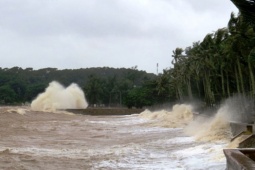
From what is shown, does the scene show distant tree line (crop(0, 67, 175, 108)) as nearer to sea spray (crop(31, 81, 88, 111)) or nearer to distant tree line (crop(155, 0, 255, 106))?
sea spray (crop(31, 81, 88, 111))

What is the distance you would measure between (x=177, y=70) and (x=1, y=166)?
53086 mm

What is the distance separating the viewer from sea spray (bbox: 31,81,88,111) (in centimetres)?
8625

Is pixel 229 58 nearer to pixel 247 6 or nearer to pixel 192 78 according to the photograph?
pixel 247 6

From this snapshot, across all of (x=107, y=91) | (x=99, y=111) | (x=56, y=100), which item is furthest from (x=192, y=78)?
(x=107, y=91)

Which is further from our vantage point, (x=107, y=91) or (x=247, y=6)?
(x=107, y=91)

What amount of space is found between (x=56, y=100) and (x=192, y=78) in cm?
3670

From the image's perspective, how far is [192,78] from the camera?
61.8 metres

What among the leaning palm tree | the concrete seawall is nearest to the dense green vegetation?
the leaning palm tree

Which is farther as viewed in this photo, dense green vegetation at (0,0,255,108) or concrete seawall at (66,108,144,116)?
concrete seawall at (66,108,144,116)

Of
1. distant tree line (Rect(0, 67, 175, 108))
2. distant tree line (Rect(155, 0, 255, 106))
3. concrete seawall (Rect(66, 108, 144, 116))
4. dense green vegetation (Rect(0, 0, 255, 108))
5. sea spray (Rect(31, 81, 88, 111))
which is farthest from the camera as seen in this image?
distant tree line (Rect(0, 67, 175, 108))

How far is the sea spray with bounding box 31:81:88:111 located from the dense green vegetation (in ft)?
38.6

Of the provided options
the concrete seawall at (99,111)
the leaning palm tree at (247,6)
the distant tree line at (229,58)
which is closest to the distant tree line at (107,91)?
the concrete seawall at (99,111)

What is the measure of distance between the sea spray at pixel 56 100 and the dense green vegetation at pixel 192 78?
11778mm

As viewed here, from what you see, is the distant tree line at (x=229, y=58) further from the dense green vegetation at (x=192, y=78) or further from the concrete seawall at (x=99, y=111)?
the concrete seawall at (x=99, y=111)
